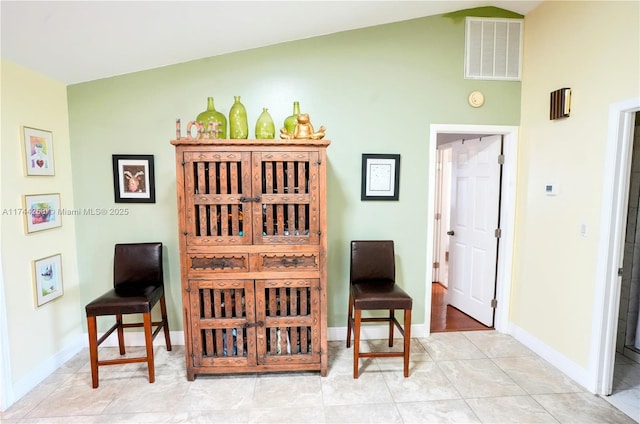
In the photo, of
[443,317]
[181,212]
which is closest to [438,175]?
[443,317]

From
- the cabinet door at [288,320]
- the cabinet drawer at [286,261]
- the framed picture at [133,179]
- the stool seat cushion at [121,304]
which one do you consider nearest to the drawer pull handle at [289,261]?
the cabinet drawer at [286,261]

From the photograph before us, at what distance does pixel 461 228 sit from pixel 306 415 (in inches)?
102

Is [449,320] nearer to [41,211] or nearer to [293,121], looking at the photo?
[293,121]

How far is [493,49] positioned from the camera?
2.94 m

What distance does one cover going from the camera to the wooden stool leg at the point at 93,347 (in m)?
2.33

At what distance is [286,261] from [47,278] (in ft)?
6.16

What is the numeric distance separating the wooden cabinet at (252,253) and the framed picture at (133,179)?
2.47 ft

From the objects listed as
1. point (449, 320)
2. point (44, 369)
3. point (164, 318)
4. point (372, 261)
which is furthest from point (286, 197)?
point (449, 320)

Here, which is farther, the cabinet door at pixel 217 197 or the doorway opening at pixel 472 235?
the doorway opening at pixel 472 235

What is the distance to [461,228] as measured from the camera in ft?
12.2

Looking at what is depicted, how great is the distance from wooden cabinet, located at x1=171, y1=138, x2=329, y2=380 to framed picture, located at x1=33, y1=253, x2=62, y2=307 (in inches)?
43.6

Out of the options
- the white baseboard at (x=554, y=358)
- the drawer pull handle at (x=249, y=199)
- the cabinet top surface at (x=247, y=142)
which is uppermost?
the cabinet top surface at (x=247, y=142)

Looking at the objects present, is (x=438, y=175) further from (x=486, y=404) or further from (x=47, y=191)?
(x=47, y=191)

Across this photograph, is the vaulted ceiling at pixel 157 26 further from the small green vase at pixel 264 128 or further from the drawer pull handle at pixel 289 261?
the drawer pull handle at pixel 289 261
